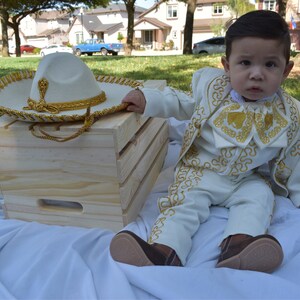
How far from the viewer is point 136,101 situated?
124 centimetres

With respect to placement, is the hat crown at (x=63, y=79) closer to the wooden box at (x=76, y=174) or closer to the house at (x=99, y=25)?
the wooden box at (x=76, y=174)

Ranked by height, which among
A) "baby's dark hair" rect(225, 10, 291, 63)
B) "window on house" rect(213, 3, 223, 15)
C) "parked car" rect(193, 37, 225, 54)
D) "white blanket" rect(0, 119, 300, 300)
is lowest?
"parked car" rect(193, 37, 225, 54)

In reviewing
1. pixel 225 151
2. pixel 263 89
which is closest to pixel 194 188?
pixel 225 151

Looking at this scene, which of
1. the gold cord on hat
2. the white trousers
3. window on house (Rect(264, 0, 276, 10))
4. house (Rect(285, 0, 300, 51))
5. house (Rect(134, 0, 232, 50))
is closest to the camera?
the white trousers

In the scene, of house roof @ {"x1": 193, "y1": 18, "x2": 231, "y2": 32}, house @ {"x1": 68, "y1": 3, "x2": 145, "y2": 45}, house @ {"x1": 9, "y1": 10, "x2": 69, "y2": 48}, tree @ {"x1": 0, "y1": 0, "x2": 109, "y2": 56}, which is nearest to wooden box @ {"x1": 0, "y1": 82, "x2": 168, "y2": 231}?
tree @ {"x1": 0, "y1": 0, "x2": 109, "y2": 56}

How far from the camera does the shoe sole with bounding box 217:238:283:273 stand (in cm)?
93

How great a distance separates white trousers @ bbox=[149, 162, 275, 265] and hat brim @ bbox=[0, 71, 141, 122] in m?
0.33

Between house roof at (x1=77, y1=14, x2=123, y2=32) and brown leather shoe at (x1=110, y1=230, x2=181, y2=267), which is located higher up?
brown leather shoe at (x1=110, y1=230, x2=181, y2=267)

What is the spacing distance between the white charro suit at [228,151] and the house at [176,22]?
89.9 feet

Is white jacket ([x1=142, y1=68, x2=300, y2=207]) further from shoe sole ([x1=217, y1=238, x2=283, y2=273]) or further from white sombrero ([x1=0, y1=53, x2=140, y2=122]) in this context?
shoe sole ([x1=217, y1=238, x2=283, y2=273])

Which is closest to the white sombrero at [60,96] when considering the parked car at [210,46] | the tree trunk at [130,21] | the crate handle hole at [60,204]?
the crate handle hole at [60,204]

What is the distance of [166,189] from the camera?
1.40 m

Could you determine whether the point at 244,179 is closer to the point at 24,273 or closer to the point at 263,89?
the point at 263,89

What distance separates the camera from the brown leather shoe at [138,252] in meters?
0.95
